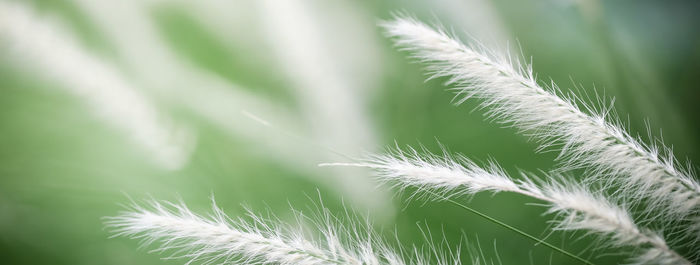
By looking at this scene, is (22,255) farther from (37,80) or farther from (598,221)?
(598,221)

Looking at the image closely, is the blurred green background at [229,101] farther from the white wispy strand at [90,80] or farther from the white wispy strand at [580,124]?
the white wispy strand at [580,124]

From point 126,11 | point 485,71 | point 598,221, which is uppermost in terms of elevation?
point 126,11

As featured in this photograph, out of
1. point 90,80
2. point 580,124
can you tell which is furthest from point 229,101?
point 580,124

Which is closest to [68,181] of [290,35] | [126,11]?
[126,11]

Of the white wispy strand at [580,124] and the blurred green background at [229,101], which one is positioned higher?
the blurred green background at [229,101]

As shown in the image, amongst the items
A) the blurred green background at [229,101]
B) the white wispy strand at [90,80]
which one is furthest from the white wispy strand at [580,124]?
the white wispy strand at [90,80]

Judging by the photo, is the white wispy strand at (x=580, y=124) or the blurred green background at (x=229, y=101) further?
the blurred green background at (x=229, y=101)
